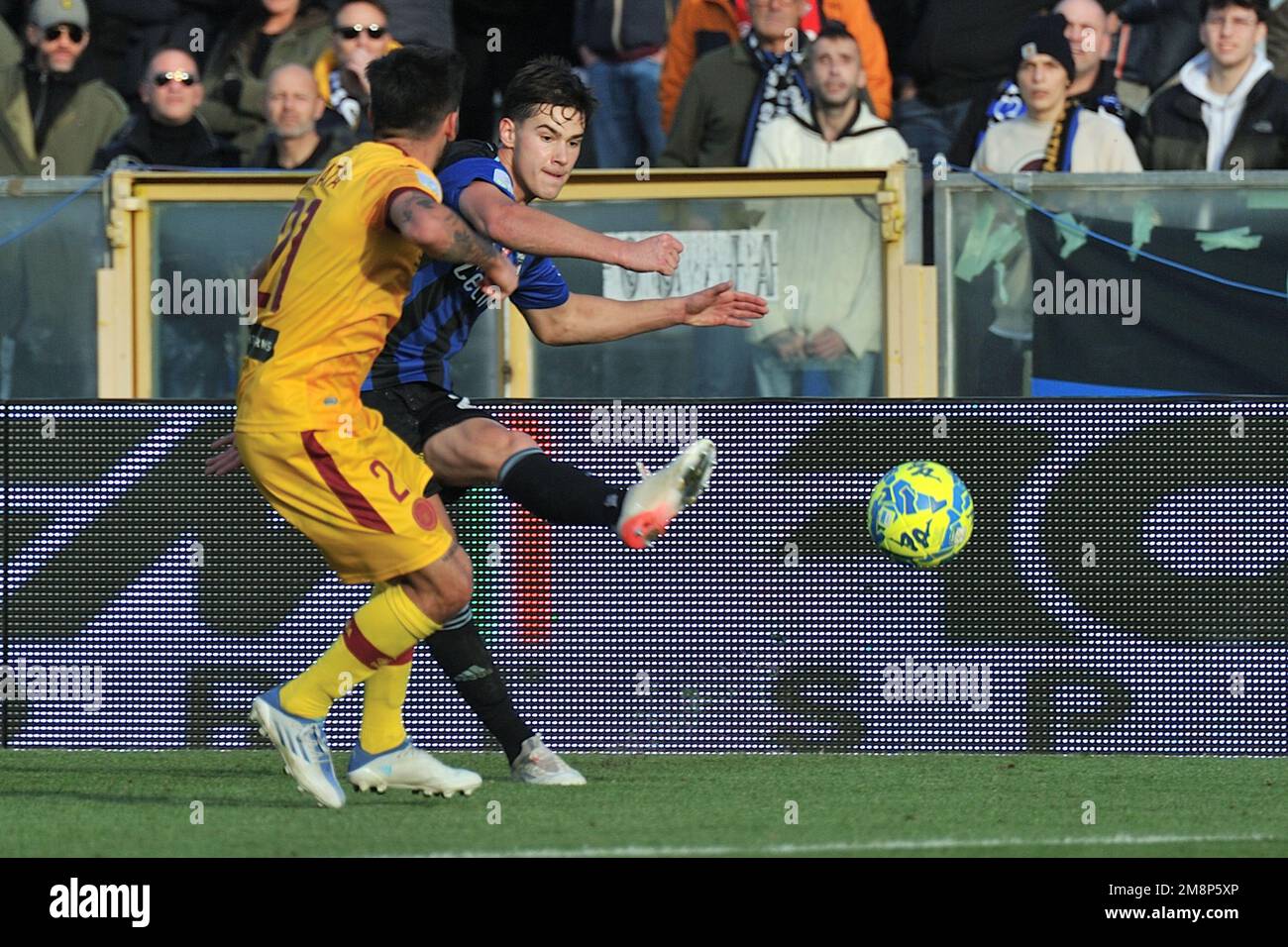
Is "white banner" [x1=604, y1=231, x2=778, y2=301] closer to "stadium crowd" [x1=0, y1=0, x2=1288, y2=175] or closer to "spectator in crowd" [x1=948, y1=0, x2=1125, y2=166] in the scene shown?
"stadium crowd" [x1=0, y1=0, x2=1288, y2=175]

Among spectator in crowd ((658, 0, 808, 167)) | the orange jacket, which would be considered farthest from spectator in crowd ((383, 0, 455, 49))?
spectator in crowd ((658, 0, 808, 167))

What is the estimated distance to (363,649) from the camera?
700cm

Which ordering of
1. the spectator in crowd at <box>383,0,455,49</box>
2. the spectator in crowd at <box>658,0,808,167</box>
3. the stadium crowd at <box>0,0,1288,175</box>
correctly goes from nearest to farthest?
the stadium crowd at <box>0,0,1288,175</box>, the spectator in crowd at <box>658,0,808,167</box>, the spectator in crowd at <box>383,0,455,49</box>

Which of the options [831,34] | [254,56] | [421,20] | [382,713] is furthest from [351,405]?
[254,56]

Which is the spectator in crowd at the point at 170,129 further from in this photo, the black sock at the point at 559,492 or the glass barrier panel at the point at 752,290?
the black sock at the point at 559,492

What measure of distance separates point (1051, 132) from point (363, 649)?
5341 mm

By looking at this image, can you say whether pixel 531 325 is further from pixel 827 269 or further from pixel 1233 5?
pixel 1233 5

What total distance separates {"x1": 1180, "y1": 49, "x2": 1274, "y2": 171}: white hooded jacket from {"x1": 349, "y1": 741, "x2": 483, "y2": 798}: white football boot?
5.37m

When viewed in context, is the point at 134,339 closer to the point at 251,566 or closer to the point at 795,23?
the point at 251,566

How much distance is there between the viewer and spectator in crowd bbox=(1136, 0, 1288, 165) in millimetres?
10773

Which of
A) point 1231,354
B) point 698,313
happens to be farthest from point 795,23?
point 698,313

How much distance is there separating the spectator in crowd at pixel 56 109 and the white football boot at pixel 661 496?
6.04m

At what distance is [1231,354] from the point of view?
985cm

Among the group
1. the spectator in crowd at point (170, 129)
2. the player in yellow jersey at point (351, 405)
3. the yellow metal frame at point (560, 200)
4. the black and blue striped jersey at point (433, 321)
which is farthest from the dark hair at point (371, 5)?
the player in yellow jersey at point (351, 405)
